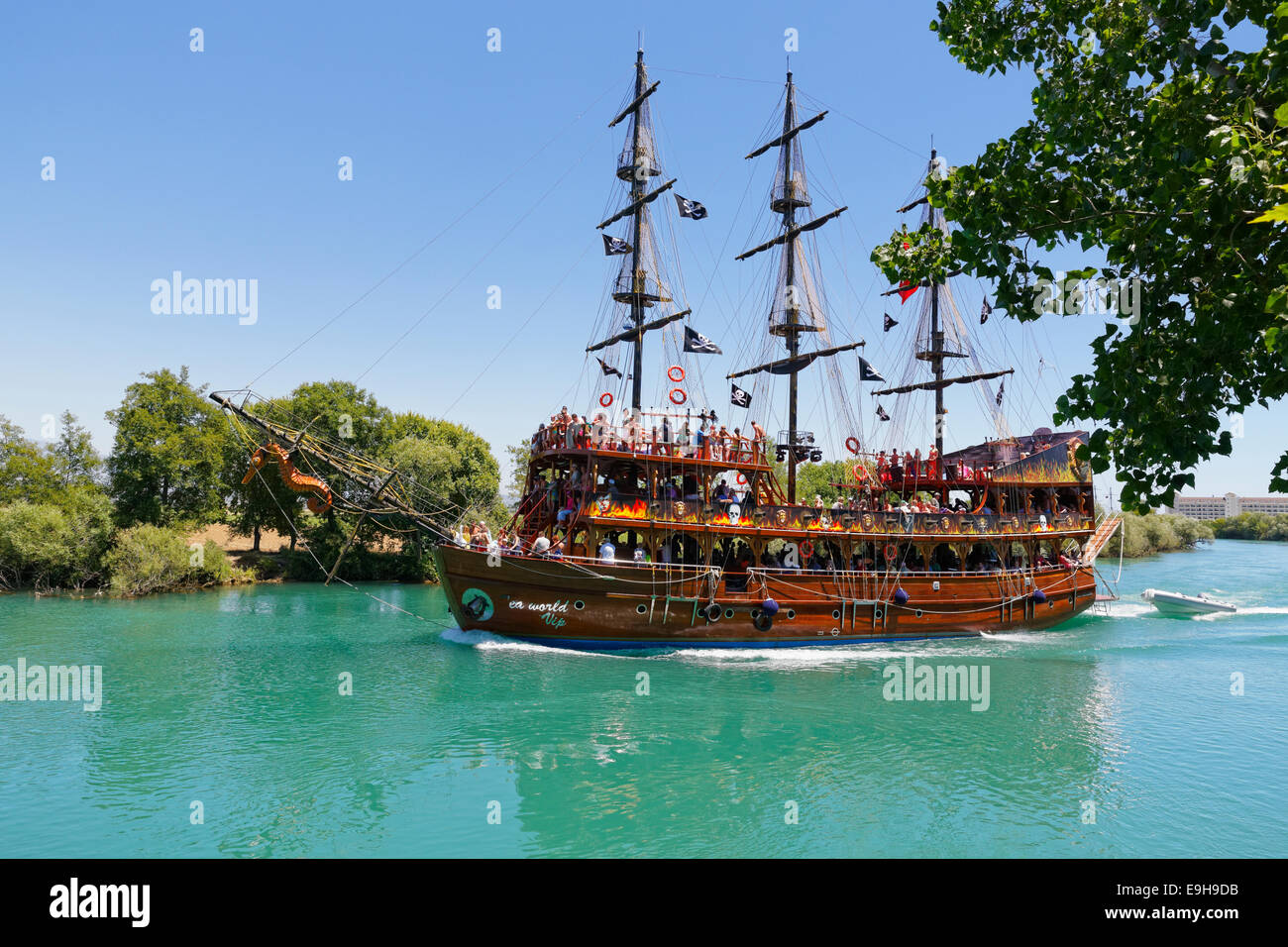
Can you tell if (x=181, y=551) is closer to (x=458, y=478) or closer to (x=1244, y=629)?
(x=458, y=478)

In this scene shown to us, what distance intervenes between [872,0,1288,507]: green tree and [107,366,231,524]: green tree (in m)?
46.3

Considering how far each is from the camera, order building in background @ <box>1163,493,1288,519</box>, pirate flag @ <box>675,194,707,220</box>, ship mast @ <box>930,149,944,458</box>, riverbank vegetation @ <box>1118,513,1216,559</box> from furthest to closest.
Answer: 1. building in background @ <box>1163,493,1288,519</box>
2. riverbank vegetation @ <box>1118,513,1216,559</box>
3. ship mast @ <box>930,149,944,458</box>
4. pirate flag @ <box>675,194,707,220</box>

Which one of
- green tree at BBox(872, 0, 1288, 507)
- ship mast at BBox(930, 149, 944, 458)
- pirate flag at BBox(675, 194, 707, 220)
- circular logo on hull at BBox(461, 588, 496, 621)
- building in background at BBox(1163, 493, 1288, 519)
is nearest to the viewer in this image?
green tree at BBox(872, 0, 1288, 507)

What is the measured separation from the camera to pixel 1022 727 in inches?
655

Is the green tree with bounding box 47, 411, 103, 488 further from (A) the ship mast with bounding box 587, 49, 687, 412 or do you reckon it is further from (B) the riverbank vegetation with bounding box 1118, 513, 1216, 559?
(B) the riverbank vegetation with bounding box 1118, 513, 1216, 559

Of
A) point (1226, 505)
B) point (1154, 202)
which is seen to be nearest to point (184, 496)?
point (1154, 202)

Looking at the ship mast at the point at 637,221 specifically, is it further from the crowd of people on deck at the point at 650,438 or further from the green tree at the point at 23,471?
the green tree at the point at 23,471

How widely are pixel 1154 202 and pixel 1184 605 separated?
3997cm

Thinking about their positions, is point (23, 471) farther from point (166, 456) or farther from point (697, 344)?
point (697, 344)

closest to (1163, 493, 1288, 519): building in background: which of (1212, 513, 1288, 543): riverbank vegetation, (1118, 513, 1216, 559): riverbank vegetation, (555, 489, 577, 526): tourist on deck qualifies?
(1212, 513, 1288, 543): riverbank vegetation

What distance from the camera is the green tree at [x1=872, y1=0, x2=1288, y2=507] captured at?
18.4 ft

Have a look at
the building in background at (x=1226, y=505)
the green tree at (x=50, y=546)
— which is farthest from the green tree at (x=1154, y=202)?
the building in background at (x=1226, y=505)

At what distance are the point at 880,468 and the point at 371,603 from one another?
82.0 ft
